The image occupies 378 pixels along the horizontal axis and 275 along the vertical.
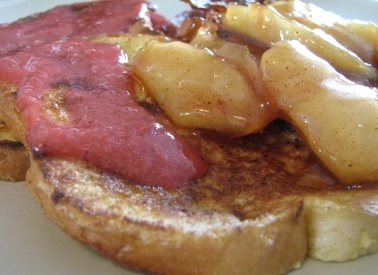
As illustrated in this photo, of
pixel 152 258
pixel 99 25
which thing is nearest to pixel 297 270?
pixel 152 258

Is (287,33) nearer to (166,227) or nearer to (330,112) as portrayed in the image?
(330,112)

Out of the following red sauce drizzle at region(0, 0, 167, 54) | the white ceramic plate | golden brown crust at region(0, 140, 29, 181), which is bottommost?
the white ceramic plate

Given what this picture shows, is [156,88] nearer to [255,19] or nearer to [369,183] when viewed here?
[255,19]

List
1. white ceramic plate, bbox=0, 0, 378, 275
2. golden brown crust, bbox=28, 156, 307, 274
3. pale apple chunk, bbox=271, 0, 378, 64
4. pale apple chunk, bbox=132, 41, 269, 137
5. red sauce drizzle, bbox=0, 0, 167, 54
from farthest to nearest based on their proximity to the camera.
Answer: red sauce drizzle, bbox=0, 0, 167, 54
pale apple chunk, bbox=271, 0, 378, 64
pale apple chunk, bbox=132, 41, 269, 137
white ceramic plate, bbox=0, 0, 378, 275
golden brown crust, bbox=28, 156, 307, 274

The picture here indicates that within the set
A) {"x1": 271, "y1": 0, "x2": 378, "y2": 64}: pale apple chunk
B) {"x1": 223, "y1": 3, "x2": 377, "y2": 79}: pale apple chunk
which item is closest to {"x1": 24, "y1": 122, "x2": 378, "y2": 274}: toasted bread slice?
{"x1": 223, "y1": 3, "x2": 377, "y2": 79}: pale apple chunk

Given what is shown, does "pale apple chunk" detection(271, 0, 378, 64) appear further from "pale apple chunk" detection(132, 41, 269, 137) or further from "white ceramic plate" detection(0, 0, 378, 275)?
"white ceramic plate" detection(0, 0, 378, 275)

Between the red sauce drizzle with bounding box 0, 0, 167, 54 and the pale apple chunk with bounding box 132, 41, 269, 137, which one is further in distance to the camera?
the red sauce drizzle with bounding box 0, 0, 167, 54

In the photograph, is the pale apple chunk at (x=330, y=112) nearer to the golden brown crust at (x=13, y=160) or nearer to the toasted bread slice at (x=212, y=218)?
the toasted bread slice at (x=212, y=218)
